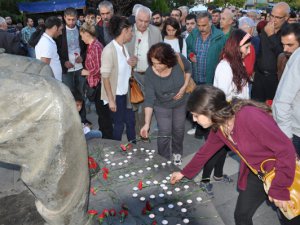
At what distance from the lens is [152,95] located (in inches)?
145

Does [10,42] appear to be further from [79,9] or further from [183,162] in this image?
[79,9]

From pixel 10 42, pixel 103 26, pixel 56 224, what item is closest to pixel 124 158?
pixel 56 224

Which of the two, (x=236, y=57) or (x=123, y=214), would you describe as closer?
(x=123, y=214)

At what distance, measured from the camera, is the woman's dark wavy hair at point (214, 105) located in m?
2.17

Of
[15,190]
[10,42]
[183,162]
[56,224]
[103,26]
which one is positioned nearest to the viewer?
[56,224]

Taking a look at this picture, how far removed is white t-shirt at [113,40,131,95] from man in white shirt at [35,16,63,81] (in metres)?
1.10

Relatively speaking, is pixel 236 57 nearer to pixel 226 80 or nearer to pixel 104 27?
pixel 226 80

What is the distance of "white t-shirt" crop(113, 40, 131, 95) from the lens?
13.3 ft

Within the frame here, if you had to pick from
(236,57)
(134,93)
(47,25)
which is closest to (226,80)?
(236,57)

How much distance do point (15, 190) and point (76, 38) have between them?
3433 mm

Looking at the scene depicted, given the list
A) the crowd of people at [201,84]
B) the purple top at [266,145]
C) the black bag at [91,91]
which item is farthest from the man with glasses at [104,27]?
the purple top at [266,145]

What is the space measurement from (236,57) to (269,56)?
1.61 metres

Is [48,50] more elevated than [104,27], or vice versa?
[104,27]

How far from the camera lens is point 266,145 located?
210 centimetres
